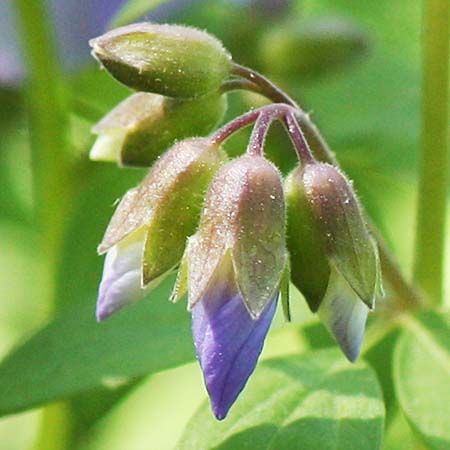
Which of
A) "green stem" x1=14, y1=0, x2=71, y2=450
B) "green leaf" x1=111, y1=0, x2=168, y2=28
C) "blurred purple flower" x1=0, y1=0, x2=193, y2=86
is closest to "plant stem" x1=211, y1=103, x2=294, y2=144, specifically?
"green leaf" x1=111, y1=0, x2=168, y2=28

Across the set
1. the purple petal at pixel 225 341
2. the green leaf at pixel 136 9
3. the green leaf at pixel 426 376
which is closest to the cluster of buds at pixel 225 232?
the purple petal at pixel 225 341

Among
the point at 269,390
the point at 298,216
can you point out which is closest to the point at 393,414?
the point at 269,390

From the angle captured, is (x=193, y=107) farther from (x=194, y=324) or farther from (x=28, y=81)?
(x=28, y=81)

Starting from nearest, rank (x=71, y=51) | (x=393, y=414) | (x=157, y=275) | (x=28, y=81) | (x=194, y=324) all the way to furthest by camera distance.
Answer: (x=194, y=324)
(x=157, y=275)
(x=393, y=414)
(x=28, y=81)
(x=71, y=51)

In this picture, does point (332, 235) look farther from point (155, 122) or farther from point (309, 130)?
point (155, 122)

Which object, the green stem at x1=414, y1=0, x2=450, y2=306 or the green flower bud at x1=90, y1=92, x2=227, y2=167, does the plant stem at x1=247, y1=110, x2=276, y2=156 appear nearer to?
the green flower bud at x1=90, y1=92, x2=227, y2=167

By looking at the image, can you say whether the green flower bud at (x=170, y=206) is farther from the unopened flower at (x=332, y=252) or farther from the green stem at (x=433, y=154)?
the green stem at (x=433, y=154)
